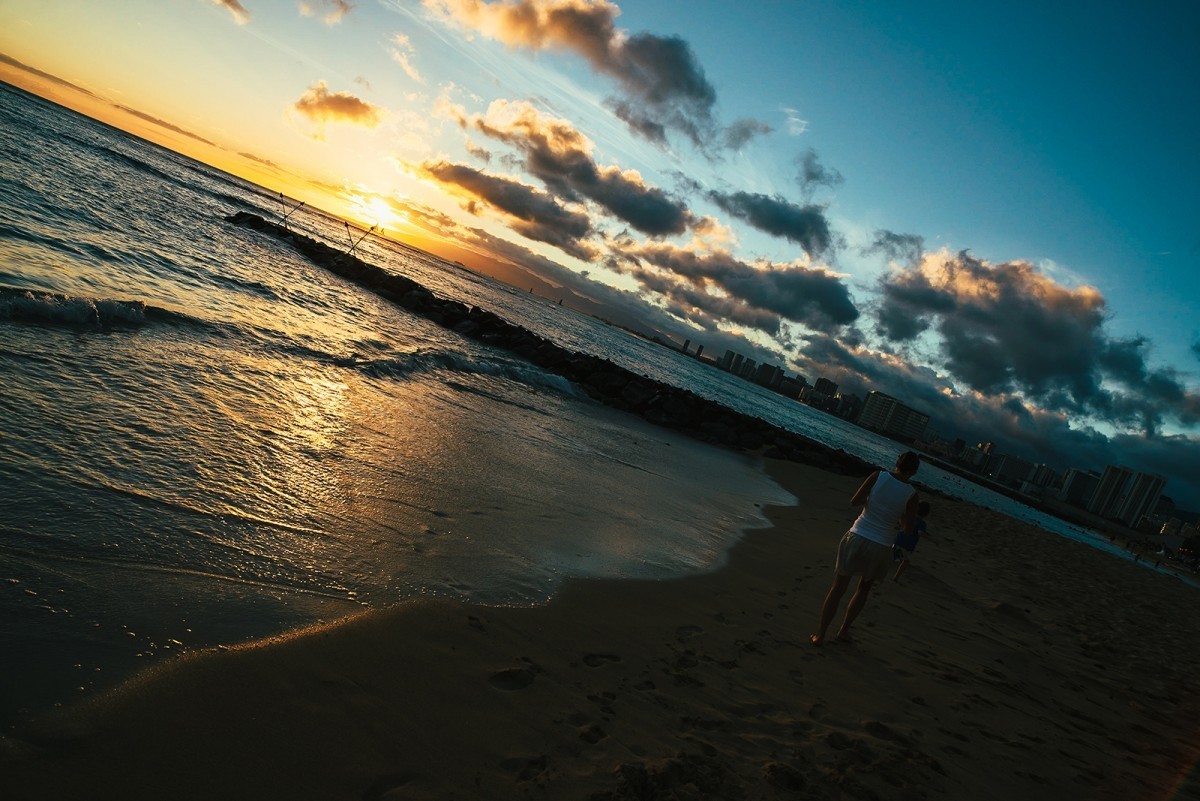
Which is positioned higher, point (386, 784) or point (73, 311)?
point (386, 784)

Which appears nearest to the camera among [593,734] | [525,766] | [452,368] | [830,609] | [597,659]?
[525,766]

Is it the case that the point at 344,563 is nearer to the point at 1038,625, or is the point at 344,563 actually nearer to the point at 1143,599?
the point at 1038,625

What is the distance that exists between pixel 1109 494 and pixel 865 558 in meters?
170

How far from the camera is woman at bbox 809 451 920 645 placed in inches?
221

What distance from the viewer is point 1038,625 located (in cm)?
888

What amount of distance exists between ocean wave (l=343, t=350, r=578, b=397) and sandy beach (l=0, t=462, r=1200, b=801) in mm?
9587

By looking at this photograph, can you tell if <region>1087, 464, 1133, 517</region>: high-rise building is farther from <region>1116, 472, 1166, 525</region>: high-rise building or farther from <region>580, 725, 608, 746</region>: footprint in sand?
<region>580, 725, 608, 746</region>: footprint in sand

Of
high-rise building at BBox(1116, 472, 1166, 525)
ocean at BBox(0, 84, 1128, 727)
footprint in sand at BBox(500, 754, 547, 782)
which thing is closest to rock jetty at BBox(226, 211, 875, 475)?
ocean at BBox(0, 84, 1128, 727)

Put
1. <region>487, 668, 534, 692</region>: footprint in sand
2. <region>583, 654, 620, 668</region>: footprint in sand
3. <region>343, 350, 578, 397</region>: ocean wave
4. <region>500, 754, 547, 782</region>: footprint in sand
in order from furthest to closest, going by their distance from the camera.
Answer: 1. <region>343, 350, 578, 397</region>: ocean wave
2. <region>583, 654, 620, 668</region>: footprint in sand
3. <region>487, 668, 534, 692</region>: footprint in sand
4. <region>500, 754, 547, 782</region>: footprint in sand

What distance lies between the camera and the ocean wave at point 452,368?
13.2 metres

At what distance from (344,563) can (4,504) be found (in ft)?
7.43

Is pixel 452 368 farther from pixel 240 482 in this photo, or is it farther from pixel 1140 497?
pixel 1140 497

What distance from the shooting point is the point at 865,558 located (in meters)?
Answer: 5.72

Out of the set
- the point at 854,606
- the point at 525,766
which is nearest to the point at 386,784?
the point at 525,766
